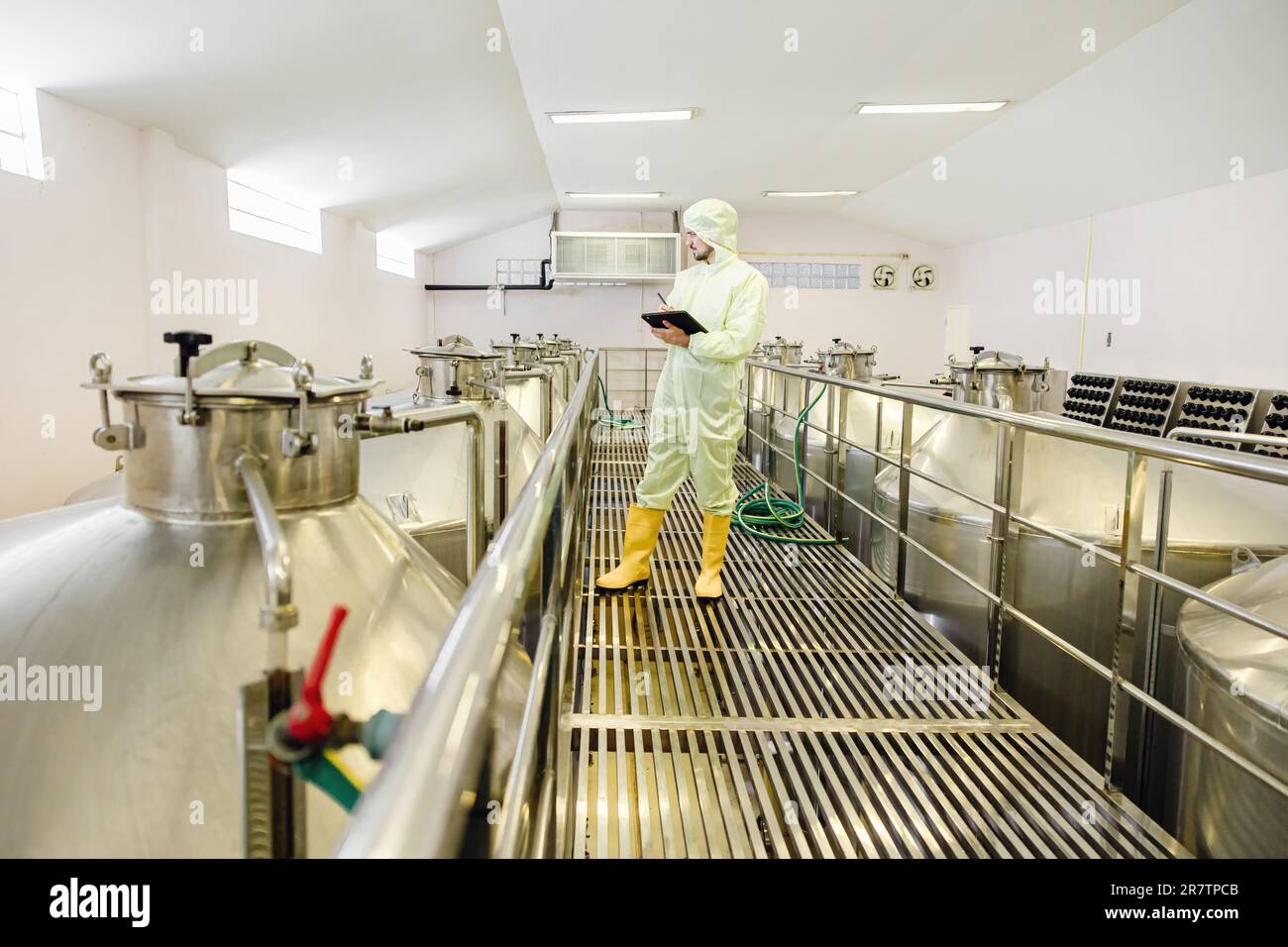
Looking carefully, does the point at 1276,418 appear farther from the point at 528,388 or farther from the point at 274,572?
the point at 274,572

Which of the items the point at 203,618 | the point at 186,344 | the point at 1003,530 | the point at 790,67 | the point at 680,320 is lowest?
the point at 1003,530

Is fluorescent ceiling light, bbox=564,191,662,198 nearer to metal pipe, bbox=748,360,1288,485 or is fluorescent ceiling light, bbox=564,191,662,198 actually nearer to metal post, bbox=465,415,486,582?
metal pipe, bbox=748,360,1288,485

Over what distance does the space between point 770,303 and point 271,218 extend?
6469 millimetres

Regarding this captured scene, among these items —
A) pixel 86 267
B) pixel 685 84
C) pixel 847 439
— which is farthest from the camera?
pixel 685 84

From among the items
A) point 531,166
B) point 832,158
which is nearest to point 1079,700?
point 832,158

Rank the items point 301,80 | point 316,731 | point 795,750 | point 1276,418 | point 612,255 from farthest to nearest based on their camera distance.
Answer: point 612,255, point 1276,418, point 301,80, point 795,750, point 316,731

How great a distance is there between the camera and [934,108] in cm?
644

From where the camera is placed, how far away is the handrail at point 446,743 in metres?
0.40

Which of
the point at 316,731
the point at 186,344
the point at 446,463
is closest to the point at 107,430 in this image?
the point at 186,344

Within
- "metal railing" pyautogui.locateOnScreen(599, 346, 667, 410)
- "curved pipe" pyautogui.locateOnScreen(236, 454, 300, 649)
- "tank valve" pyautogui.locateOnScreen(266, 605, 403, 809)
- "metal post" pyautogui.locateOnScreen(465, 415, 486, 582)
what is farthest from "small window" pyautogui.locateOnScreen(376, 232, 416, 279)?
"tank valve" pyautogui.locateOnScreen(266, 605, 403, 809)

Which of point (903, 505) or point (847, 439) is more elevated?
point (847, 439)

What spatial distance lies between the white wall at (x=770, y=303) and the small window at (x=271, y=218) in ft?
12.4

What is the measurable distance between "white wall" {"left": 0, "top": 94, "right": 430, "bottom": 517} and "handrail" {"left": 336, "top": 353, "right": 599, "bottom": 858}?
4.24 metres
